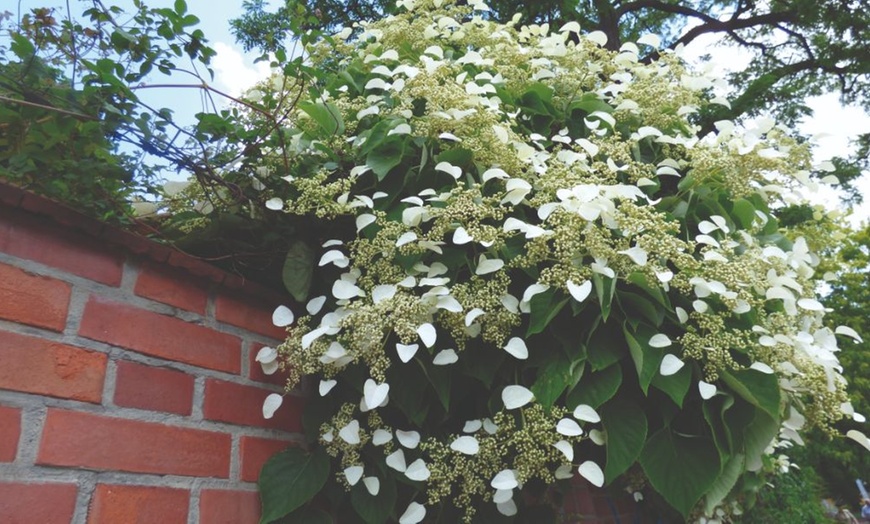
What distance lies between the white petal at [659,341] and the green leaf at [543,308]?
0.47ft

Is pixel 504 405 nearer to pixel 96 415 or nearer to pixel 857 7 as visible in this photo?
pixel 96 415

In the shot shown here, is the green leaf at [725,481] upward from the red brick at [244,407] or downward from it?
downward

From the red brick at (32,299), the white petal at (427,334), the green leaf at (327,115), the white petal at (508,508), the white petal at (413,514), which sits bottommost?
the white petal at (508,508)

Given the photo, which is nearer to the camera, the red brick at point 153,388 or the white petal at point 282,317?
the red brick at point 153,388

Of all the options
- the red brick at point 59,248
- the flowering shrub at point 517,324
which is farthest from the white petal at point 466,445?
the red brick at point 59,248

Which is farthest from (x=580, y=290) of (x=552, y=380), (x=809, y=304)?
(x=809, y=304)

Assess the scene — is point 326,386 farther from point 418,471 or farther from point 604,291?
point 604,291

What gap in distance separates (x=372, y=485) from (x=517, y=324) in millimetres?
358

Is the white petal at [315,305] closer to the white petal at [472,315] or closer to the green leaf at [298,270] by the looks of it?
the green leaf at [298,270]

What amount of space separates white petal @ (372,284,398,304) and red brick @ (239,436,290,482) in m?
0.34

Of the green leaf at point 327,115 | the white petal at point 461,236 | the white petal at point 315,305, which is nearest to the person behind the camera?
the white petal at point 461,236

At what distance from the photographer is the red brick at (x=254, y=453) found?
3.30ft

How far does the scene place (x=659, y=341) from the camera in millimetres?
902

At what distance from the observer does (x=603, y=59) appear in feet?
5.10
